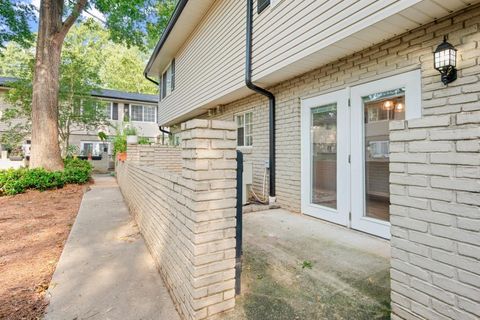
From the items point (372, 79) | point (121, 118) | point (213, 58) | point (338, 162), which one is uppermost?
point (121, 118)

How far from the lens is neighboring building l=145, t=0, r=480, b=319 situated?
130 centimetres

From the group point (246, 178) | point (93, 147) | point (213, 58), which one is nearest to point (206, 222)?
point (246, 178)

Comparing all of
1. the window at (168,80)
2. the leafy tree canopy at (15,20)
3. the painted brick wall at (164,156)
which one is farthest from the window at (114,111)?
the painted brick wall at (164,156)

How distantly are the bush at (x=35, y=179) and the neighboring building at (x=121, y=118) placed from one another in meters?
10.8

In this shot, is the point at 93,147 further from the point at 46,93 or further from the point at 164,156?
the point at 164,156

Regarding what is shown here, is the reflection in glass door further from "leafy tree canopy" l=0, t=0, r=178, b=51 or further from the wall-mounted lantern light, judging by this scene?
"leafy tree canopy" l=0, t=0, r=178, b=51

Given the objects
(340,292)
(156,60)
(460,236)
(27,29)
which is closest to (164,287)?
(340,292)

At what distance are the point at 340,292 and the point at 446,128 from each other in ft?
5.10

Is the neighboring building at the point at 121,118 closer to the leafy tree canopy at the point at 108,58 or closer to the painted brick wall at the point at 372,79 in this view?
the leafy tree canopy at the point at 108,58

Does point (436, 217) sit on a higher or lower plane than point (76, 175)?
higher

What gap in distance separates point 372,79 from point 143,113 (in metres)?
21.1

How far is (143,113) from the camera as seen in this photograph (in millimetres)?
21766

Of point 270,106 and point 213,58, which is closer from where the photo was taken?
point 270,106

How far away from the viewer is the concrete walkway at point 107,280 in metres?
1.99
